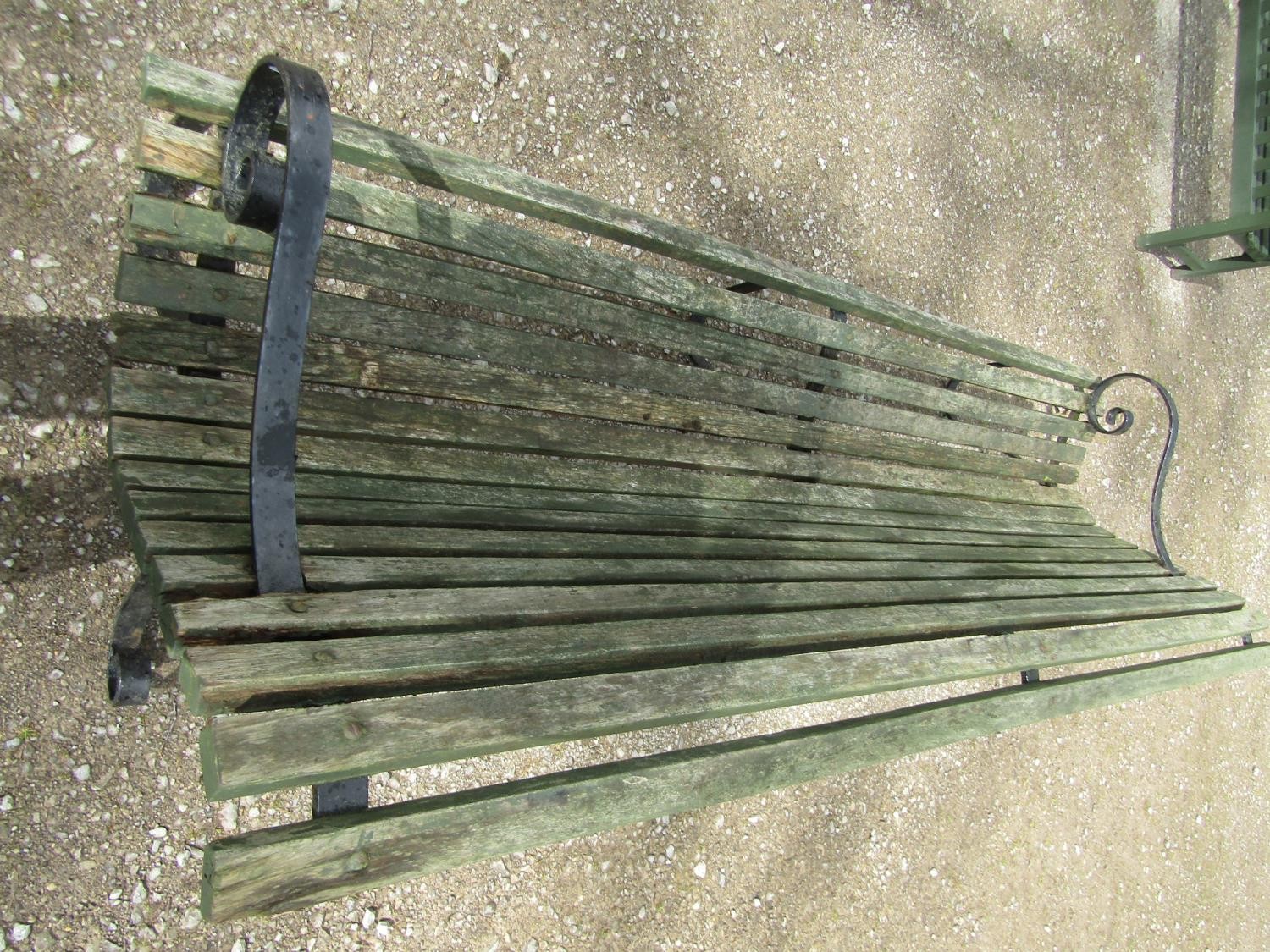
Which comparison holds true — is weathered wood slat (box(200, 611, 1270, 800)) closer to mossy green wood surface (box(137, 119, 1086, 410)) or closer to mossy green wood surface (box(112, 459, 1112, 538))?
mossy green wood surface (box(112, 459, 1112, 538))

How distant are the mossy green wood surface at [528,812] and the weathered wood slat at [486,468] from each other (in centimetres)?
56

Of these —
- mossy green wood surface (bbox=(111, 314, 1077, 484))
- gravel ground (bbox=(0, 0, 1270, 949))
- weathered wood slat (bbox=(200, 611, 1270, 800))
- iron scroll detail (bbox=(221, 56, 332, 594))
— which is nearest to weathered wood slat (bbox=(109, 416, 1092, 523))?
mossy green wood surface (bbox=(111, 314, 1077, 484))

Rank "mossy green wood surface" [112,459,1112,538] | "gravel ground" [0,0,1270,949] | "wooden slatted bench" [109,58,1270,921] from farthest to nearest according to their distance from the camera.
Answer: "gravel ground" [0,0,1270,949], "mossy green wood surface" [112,459,1112,538], "wooden slatted bench" [109,58,1270,921]

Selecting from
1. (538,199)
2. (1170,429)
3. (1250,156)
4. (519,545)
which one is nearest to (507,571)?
(519,545)

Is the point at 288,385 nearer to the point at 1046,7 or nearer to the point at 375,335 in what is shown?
the point at 375,335

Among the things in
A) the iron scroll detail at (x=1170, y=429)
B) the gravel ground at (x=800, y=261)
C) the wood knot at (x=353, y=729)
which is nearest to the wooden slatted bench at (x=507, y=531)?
the wood knot at (x=353, y=729)

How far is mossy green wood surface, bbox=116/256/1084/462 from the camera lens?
4.57ft

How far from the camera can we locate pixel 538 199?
5.65ft

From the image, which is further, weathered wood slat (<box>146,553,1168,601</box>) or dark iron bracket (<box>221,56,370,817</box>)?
weathered wood slat (<box>146,553,1168,601</box>)

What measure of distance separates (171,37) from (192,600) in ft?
4.88

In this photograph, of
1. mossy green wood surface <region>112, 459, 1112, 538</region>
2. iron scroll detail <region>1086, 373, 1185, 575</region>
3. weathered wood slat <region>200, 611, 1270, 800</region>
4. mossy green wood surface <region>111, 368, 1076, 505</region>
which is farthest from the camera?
iron scroll detail <region>1086, 373, 1185, 575</region>

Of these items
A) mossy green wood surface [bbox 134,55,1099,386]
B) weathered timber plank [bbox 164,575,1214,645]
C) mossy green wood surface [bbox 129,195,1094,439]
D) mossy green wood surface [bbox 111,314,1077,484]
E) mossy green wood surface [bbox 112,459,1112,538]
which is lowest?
weathered timber plank [bbox 164,575,1214,645]

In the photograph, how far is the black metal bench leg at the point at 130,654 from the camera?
5.49 feet

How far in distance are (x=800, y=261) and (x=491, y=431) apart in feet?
5.82
